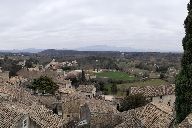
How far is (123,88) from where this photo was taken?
303 ft

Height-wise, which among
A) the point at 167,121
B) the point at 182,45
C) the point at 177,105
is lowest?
the point at 167,121

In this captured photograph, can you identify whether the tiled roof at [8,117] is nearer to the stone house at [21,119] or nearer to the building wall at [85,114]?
the stone house at [21,119]

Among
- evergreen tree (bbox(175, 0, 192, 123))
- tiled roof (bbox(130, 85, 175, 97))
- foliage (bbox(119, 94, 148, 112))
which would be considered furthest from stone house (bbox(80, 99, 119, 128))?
tiled roof (bbox(130, 85, 175, 97))

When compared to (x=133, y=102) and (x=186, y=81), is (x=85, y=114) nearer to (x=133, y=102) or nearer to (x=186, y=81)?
(x=133, y=102)

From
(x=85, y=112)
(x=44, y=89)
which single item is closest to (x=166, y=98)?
(x=44, y=89)

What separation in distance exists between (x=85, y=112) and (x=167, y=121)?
13.6 metres

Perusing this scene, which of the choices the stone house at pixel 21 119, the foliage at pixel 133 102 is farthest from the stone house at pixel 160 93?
the stone house at pixel 21 119

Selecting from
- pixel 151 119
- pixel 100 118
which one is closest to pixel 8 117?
pixel 151 119

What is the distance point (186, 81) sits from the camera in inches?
829

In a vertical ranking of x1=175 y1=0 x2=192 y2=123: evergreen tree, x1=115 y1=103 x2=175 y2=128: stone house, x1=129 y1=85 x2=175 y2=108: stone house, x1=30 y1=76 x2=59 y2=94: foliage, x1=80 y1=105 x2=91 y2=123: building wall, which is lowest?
x1=129 y1=85 x2=175 y2=108: stone house

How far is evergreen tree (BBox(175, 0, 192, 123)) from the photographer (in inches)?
824

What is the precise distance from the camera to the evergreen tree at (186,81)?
2094cm

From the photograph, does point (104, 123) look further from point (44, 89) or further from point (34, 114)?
point (44, 89)

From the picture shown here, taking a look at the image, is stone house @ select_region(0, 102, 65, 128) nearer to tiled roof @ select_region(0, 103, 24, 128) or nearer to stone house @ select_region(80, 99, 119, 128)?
tiled roof @ select_region(0, 103, 24, 128)
